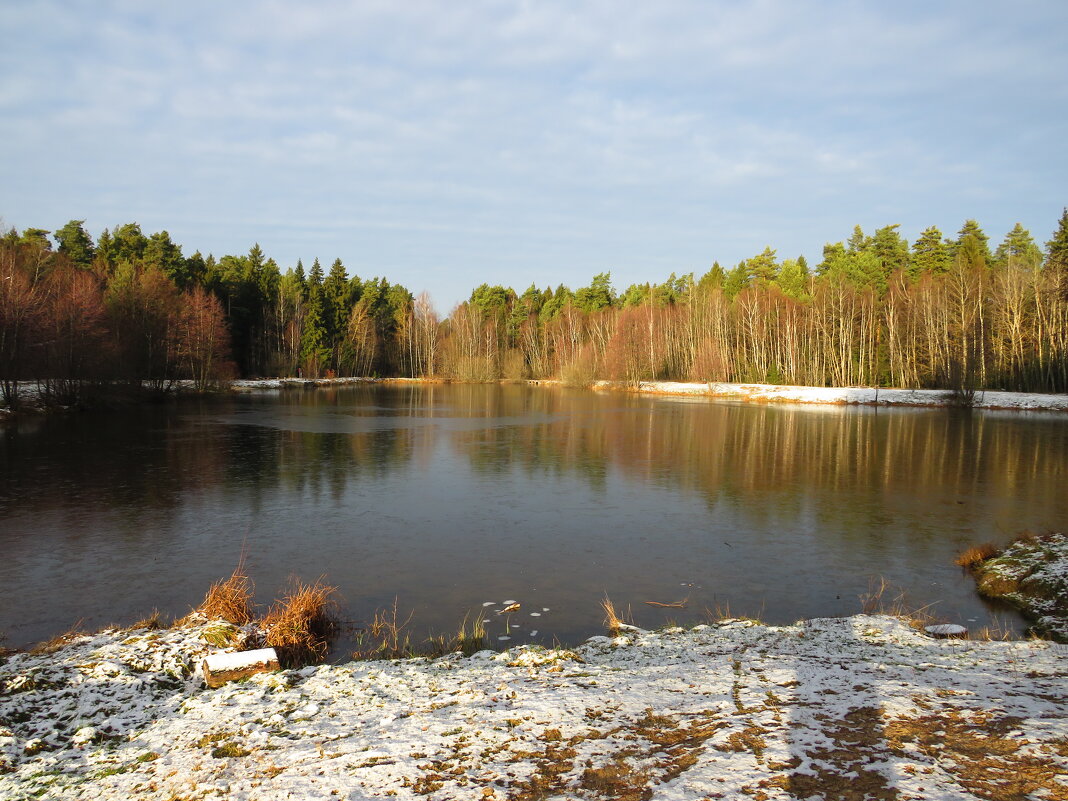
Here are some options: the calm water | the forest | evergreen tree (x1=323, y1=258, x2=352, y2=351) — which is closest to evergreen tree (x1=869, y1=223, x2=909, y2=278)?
the forest

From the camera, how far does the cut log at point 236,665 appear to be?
596cm

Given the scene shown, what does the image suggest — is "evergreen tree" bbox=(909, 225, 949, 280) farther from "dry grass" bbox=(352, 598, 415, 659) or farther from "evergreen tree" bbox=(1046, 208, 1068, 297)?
"dry grass" bbox=(352, 598, 415, 659)

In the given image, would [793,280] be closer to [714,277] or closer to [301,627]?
[714,277]

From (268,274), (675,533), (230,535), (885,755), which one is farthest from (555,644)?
(268,274)

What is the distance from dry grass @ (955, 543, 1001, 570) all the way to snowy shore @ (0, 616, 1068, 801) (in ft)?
14.3

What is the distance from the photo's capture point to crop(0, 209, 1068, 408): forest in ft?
124

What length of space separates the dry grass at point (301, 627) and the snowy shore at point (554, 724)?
2.44 feet

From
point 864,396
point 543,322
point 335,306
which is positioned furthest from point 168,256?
point 864,396

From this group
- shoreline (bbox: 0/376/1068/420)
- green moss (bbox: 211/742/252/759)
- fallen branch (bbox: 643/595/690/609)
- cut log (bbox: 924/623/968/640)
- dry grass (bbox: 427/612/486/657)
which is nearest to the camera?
green moss (bbox: 211/742/252/759)

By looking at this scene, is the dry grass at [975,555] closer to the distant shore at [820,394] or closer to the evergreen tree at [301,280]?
the distant shore at [820,394]

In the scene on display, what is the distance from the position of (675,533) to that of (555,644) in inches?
225

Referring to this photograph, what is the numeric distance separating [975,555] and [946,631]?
12.8 ft

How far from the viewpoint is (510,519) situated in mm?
13531

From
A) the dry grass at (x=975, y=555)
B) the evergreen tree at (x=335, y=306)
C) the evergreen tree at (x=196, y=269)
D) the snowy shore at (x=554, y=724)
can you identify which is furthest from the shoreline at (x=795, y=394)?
the dry grass at (x=975, y=555)
